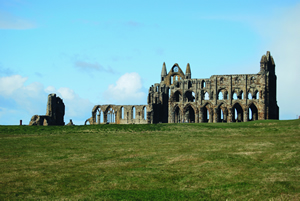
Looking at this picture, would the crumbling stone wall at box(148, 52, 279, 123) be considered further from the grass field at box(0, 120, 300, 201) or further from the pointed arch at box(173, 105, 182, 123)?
the grass field at box(0, 120, 300, 201)

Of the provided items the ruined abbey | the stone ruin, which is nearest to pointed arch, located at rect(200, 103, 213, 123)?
the ruined abbey

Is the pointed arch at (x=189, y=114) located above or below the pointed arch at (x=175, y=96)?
below

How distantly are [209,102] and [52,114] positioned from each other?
1172 inches

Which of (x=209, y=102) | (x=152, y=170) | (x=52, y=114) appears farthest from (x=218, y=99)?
(x=152, y=170)

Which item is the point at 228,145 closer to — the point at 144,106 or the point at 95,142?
the point at 95,142

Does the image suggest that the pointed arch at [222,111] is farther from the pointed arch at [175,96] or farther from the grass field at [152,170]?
the grass field at [152,170]

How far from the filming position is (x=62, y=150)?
1126 inches

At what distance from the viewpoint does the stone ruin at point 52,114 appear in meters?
63.8

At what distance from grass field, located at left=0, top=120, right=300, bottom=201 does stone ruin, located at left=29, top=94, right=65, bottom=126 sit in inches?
A: 1269

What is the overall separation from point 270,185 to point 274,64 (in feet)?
212

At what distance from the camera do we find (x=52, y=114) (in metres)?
68.1

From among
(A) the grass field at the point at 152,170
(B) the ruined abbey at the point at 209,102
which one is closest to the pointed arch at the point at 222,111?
(B) the ruined abbey at the point at 209,102

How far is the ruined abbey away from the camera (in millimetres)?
74062

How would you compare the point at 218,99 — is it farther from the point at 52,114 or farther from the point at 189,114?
the point at 52,114
